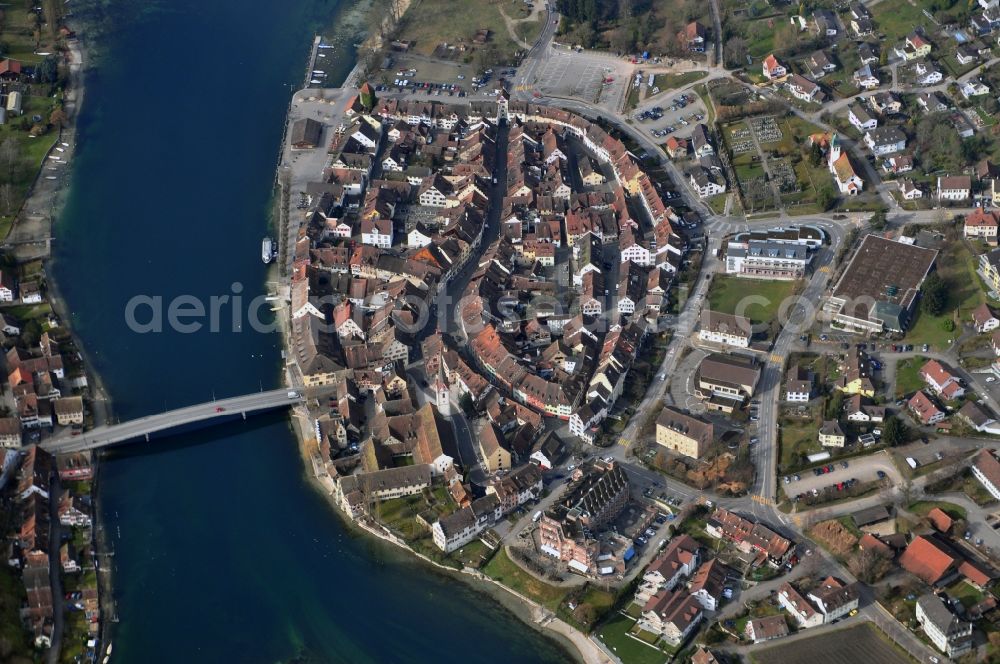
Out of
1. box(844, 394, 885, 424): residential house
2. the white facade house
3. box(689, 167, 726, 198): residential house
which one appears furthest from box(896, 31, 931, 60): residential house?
the white facade house

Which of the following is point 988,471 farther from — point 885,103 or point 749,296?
point 885,103

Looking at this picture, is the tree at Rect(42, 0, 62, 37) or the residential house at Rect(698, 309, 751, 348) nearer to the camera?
the residential house at Rect(698, 309, 751, 348)

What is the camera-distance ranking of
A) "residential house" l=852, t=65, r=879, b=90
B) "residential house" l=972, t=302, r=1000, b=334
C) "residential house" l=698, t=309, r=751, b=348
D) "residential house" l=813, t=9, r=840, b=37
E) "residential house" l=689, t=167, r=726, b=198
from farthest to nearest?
"residential house" l=813, t=9, r=840, b=37, "residential house" l=852, t=65, r=879, b=90, "residential house" l=689, t=167, r=726, b=198, "residential house" l=698, t=309, r=751, b=348, "residential house" l=972, t=302, r=1000, b=334

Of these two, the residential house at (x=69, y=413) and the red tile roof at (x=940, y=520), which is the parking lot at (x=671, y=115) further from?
the residential house at (x=69, y=413)

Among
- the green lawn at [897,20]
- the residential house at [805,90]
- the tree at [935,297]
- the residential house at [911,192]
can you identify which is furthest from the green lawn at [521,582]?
the green lawn at [897,20]

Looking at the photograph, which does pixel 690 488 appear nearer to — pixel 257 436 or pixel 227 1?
pixel 257 436

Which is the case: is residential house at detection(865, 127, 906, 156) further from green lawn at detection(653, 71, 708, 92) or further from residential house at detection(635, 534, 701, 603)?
residential house at detection(635, 534, 701, 603)
